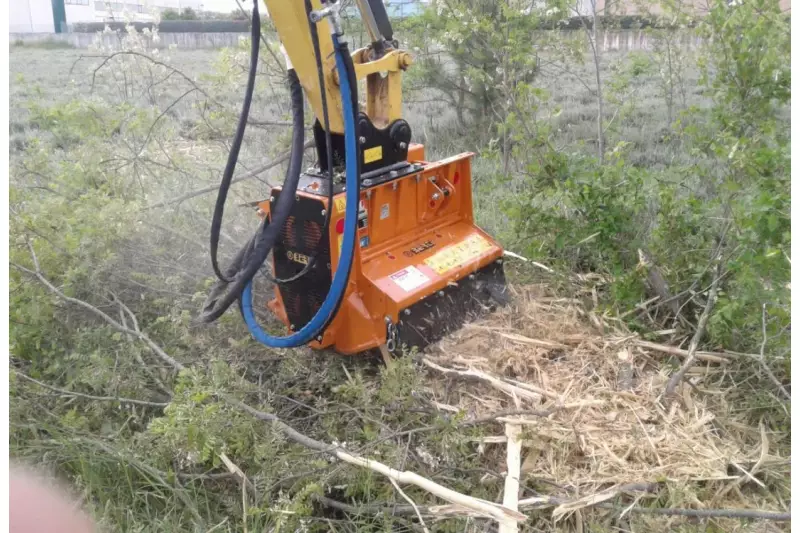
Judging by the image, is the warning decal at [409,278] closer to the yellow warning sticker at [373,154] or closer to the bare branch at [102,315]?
the yellow warning sticker at [373,154]

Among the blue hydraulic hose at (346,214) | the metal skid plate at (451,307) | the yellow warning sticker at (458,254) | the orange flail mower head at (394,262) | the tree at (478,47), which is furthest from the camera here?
the tree at (478,47)

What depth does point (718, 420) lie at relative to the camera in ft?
8.95

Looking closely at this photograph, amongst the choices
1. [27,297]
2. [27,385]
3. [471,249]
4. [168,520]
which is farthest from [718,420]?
[27,297]

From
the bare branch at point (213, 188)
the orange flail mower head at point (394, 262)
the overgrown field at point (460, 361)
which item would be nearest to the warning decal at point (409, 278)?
the orange flail mower head at point (394, 262)

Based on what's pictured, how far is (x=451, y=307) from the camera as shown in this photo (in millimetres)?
3258

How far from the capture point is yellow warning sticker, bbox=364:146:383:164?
9.96ft

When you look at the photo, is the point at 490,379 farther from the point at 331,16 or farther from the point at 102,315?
the point at 102,315

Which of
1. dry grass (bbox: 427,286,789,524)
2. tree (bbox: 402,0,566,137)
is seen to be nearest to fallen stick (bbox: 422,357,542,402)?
dry grass (bbox: 427,286,789,524)

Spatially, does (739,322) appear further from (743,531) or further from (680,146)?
(680,146)

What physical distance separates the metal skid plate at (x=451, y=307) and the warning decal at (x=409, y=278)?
8 centimetres

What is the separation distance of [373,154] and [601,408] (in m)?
1.45

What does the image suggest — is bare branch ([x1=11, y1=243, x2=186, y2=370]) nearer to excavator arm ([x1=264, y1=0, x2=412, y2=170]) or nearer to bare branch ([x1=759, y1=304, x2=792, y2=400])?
excavator arm ([x1=264, y1=0, x2=412, y2=170])

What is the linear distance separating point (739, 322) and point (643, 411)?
1.85ft

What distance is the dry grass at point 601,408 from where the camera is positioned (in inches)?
96.7
